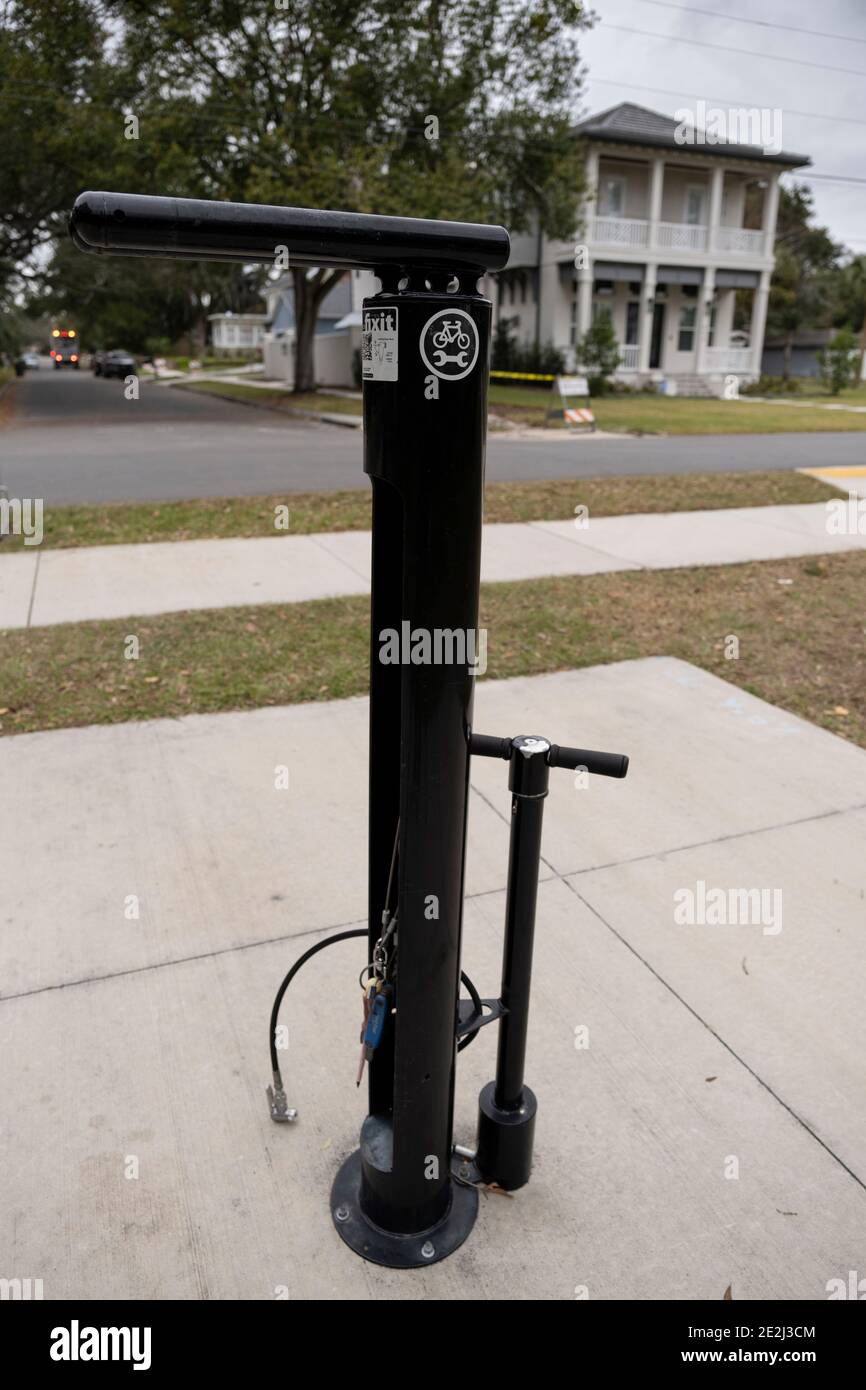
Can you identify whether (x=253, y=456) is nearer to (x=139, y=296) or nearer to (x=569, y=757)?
(x=569, y=757)

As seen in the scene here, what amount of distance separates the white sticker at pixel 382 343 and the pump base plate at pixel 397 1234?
1650 mm

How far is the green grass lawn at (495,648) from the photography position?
4.90 meters

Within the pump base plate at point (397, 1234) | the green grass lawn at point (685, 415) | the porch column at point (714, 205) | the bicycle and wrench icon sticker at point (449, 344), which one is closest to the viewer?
the bicycle and wrench icon sticker at point (449, 344)

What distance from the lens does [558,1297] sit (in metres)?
1.92

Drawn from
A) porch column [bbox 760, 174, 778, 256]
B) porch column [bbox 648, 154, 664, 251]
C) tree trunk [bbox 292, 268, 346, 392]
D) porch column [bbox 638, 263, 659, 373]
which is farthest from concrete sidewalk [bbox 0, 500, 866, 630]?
porch column [bbox 760, 174, 778, 256]

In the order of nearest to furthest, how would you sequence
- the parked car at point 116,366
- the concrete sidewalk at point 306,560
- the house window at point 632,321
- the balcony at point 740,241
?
the concrete sidewalk at point 306,560, the balcony at point 740,241, the house window at point 632,321, the parked car at point 116,366

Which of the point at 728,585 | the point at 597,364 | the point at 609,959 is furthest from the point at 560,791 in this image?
the point at 597,364

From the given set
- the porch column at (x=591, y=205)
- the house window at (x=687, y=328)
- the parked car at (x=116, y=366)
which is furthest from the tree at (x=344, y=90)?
the parked car at (x=116, y=366)

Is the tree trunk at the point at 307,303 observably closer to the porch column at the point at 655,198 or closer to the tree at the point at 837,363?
the porch column at the point at 655,198

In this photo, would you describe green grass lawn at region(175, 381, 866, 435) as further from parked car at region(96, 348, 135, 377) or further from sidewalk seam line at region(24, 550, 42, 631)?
parked car at region(96, 348, 135, 377)

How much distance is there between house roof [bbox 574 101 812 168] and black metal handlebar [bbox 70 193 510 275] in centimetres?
3192

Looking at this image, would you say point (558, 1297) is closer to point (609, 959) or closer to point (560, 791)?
point (609, 959)

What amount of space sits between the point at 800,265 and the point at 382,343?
60579 mm
